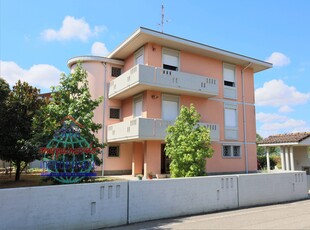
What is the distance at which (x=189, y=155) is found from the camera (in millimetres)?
11734

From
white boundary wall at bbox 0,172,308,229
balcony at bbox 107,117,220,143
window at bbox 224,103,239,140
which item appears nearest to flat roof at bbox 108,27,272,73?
window at bbox 224,103,239,140

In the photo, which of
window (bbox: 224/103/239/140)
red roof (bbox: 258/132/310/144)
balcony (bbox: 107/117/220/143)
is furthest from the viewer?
window (bbox: 224/103/239/140)

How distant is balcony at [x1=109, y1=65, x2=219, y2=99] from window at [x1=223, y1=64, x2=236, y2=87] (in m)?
2.63

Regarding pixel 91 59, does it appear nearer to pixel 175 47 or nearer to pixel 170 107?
pixel 175 47

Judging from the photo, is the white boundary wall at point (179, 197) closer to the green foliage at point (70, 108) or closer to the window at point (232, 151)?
the green foliage at point (70, 108)

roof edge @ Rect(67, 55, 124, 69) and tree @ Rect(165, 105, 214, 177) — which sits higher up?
roof edge @ Rect(67, 55, 124, 69)

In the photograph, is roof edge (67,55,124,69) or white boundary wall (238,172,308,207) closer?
white boundary wall (238,172,308,207)

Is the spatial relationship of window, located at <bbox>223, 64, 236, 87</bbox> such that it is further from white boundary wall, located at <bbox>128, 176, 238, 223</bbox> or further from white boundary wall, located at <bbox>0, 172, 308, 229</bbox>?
white boundary wall, located at <bbox>128, 176, 238, 223</bbox>

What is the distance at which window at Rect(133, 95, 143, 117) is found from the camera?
17.9 m

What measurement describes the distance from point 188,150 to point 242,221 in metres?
4.34

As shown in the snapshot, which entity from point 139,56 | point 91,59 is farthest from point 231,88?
point 91,59

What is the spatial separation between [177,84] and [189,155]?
675 centimetres

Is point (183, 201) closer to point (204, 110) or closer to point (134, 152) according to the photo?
point (134, 152)

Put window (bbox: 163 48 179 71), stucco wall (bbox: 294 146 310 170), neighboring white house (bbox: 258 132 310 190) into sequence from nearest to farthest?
neighboring white house (bbox: 258 132 310 190) → window (bbox: 163 48 179 71) → stucco wall (bbox: 294 146 310 170)
